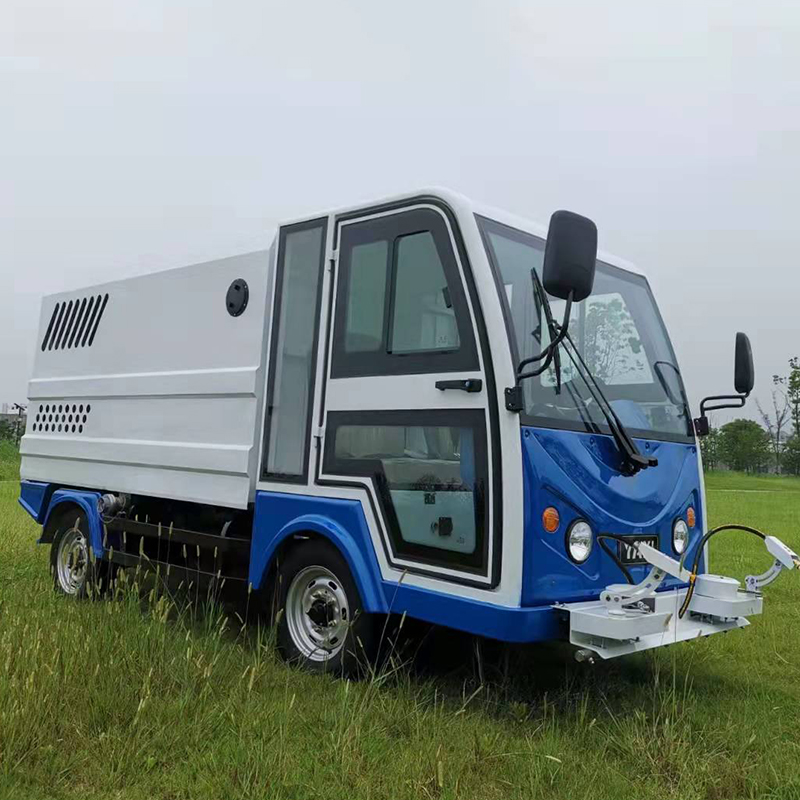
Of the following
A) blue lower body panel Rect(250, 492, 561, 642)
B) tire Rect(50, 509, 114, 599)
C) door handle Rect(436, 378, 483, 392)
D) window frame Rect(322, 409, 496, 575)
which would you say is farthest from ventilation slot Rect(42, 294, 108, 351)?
door handle Rect(436, 378, 483, 392)

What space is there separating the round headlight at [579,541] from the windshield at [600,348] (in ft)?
1.64

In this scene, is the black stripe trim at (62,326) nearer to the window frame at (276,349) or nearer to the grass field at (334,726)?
the window frame at (276,349)

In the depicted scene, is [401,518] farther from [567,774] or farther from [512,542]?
[567,774]

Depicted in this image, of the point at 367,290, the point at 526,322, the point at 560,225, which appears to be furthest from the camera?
the point at 367,290

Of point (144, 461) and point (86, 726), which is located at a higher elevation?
point (144, 461)

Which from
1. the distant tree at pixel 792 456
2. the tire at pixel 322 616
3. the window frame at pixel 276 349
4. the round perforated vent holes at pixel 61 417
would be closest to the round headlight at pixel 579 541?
the tire at pixel 322 616

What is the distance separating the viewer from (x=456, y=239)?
429 centimetres

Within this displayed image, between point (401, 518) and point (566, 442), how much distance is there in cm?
94

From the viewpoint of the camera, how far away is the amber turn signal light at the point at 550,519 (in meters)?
3.89

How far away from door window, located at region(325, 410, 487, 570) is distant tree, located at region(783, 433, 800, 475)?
155 ft

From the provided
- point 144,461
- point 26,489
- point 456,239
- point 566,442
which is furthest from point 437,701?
point 26,489

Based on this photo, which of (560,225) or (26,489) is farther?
(26,489)

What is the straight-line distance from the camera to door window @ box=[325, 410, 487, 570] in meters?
4.02

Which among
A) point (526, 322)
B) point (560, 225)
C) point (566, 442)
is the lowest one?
point (566, 442)
